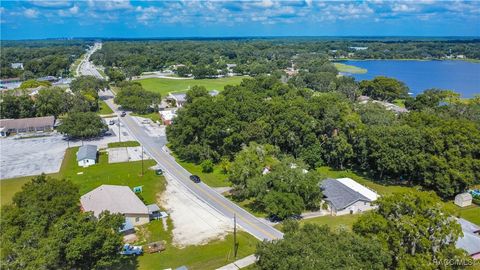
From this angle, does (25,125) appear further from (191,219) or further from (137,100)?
(191,219)

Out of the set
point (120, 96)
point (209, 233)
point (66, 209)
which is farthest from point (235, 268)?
point (120, 96)

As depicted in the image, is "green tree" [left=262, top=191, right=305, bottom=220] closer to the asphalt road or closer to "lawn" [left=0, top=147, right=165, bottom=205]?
the asphalt road

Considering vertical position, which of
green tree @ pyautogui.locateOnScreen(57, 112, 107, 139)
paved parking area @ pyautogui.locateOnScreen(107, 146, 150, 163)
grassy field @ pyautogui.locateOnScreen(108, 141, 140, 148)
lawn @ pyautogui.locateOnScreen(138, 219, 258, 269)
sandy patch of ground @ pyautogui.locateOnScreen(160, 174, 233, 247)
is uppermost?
green tree @ pyautogui.locateOnScreen(57, 112, 107, 139)

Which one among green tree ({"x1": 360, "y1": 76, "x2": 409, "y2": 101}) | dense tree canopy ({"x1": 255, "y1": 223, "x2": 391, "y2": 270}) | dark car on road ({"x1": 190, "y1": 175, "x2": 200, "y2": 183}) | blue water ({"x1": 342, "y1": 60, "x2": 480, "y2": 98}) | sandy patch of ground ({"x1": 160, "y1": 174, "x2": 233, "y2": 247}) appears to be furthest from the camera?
blue water ({"x1": 342, "y1": 60, "x2": 480, "y2": 98})

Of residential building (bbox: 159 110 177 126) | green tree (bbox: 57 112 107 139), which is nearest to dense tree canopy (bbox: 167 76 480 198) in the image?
green tree (bbox: 57 112 107 139)

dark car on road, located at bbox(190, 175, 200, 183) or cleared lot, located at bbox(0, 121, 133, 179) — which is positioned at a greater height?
cleared lot, located at bbox(0, 121, 133, 179)

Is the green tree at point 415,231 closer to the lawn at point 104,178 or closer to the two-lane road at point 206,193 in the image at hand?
the two-lane road at point 206,193

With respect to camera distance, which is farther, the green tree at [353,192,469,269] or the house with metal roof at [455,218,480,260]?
the house with metal roof at [455,218,480,260]

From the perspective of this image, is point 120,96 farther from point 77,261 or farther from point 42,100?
point 77,261

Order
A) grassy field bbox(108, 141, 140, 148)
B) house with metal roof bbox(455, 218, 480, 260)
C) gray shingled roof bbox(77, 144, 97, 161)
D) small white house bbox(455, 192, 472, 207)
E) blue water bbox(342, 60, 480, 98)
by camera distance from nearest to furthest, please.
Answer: house with metal roof bbox(455, 218, 480, 260)
small white house bbox(455, 192, 472, 207)
gray shingled roof bbox(77, 144, 97, 161)
grassy field bbox(108, 141, 140, 148)
blue water bbox(342, 60, 480, 98)
